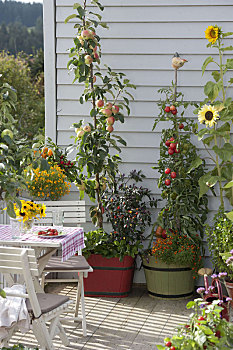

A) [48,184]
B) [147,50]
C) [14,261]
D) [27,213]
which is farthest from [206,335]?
[147,50]

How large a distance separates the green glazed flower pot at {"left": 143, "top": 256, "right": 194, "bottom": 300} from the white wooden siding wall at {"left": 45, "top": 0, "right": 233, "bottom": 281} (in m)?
0.60

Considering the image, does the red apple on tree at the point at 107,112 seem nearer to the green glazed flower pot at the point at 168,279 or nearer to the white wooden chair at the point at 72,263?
the white wooden chair at the point at 72,263

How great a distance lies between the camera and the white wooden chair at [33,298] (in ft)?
11.4

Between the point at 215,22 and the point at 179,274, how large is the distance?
238 centimetres

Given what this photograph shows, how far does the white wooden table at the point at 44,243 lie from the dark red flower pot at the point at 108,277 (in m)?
0.80

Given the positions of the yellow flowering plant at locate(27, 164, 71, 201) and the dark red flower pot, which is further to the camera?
the yellow flowering plant at locate(27, 164, 71, 201)

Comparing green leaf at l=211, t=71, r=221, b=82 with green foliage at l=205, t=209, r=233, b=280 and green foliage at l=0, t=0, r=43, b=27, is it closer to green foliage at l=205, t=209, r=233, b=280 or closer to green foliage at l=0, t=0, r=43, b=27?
green foliage at l=205, t=209, r=233, b=280

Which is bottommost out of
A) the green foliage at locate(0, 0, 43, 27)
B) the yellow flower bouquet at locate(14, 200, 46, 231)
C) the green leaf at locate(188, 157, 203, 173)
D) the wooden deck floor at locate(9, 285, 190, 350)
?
the wooden deck floor at locate(9, 285, 190, 350)

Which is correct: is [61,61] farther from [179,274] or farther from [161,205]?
[179,274]

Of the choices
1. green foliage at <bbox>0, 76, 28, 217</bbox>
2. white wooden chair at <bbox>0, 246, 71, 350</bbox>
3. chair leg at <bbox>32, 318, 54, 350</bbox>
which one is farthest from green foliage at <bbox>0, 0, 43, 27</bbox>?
green foliage at <bbox>0, 76, 28, 217</bbox>

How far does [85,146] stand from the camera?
5.35m

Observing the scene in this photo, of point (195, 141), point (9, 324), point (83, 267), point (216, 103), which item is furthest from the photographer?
point (195, 141)

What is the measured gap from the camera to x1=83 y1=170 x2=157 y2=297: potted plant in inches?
207

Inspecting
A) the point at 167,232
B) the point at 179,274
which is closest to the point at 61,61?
the point at 167,232
